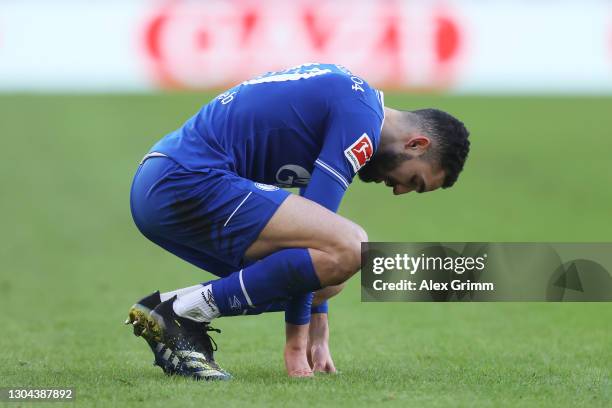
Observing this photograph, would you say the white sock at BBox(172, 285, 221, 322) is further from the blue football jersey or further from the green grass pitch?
the blue football jersey

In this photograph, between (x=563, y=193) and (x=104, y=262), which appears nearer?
(x=104, y=262)

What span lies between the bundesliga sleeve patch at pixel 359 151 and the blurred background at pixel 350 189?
105 centimetres

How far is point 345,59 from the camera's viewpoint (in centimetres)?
2264

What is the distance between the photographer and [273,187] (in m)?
5.42

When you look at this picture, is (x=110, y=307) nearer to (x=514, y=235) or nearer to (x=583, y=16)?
(x=514, y=235)

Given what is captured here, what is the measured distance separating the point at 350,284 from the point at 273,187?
5.25m

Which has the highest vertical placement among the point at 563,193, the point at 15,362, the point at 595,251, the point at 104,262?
the point at 563,193

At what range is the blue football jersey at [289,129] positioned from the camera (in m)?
5.29

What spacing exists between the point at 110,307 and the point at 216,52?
575 inches

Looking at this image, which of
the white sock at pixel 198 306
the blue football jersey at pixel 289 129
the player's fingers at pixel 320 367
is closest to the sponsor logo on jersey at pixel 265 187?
the blue football jersey at pixel 289 129

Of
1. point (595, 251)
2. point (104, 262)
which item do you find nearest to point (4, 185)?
point (104, 262)

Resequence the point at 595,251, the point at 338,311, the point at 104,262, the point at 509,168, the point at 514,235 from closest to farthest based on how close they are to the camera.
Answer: the point at 595,251 → the point at 338,311 → the point at 104,262 → the point at 514,235 → the point at 509,168

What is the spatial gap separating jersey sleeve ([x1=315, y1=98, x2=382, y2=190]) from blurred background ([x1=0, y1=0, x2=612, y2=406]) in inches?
40.0

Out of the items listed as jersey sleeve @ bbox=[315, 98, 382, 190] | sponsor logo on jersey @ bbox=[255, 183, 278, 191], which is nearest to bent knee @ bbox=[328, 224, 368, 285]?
jersey sleeve @ bbox=[315, 98, 382, 190]
